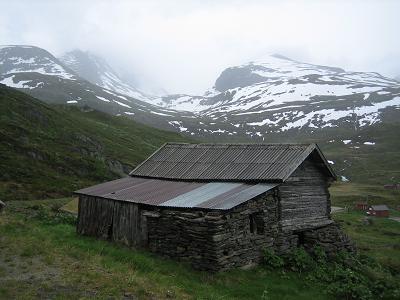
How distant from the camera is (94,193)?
26094 mm

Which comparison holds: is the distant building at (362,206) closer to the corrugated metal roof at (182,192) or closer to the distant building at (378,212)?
the distant building at (378,212)

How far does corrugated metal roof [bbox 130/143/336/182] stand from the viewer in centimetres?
2445

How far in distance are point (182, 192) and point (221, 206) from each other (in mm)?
4420

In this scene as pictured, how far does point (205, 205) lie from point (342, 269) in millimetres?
8103

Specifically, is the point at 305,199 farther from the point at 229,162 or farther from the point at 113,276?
the point at 113,276

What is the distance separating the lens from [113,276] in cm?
1633

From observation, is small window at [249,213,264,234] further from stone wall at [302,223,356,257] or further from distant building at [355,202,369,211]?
distant building at [355,202,369,211]

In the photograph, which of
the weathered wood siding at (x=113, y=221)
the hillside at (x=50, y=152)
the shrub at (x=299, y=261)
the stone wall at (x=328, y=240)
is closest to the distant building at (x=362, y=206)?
the hillside at (x=50, y=152)

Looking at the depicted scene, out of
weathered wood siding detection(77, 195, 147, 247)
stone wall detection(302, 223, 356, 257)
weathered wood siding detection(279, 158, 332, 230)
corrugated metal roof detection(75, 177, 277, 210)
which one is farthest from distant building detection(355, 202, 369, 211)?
weathered wood siding detection(77, 195, 147, 247)

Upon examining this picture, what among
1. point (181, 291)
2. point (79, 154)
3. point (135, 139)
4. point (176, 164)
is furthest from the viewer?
point (135, 139)

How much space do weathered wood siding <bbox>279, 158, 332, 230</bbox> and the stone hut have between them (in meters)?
0.06

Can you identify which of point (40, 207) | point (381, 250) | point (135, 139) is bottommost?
point (381, 250)

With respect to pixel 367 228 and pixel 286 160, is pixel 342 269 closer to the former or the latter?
pixel 286 160

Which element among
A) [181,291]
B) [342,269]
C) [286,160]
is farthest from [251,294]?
[286,160]
